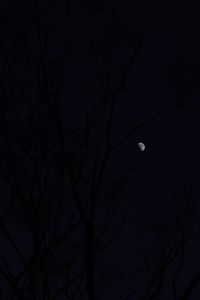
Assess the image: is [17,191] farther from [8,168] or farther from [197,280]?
[197,280]

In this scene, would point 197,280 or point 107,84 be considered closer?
point 197,280

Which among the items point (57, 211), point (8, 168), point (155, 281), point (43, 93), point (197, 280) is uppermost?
point (43, 93)

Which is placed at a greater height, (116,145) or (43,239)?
(116,145)

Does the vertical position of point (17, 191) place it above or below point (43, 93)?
below

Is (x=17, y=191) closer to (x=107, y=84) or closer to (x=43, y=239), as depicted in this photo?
(x=43, y=239)


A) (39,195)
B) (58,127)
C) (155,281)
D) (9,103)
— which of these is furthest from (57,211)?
(155,281)

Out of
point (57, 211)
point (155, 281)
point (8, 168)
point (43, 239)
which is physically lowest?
point (155, 281)

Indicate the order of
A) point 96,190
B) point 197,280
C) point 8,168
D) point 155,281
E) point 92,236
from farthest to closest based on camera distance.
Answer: point 155,281 < point 8,168 < point 96,190 < point 92,236 < point 197,280

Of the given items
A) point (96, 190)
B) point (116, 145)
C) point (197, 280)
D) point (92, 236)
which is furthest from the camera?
point (116, 145)

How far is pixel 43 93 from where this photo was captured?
597cm

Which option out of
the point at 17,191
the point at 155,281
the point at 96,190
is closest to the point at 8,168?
the point at 17,191

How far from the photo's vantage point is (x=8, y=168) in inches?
246

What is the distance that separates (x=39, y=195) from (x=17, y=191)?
14.2 inches

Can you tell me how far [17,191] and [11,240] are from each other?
0.62m
